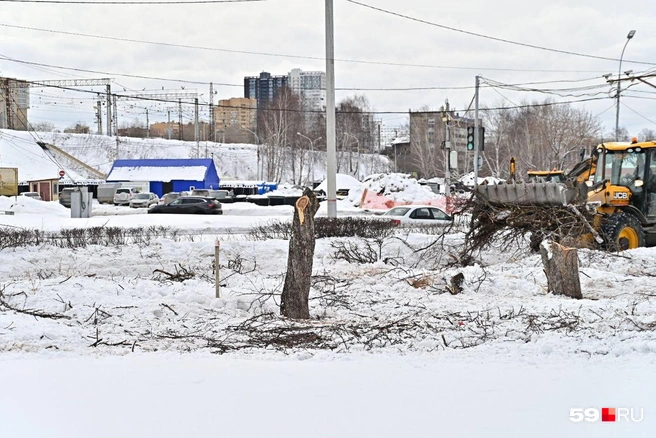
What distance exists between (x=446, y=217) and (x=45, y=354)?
18.0 m

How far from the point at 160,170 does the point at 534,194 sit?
53.9m

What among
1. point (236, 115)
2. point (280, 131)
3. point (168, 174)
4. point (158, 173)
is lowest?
point (168, 174)

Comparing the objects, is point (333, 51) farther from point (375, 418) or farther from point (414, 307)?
point (375, 418)

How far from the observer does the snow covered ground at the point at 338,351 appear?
504 centimetres

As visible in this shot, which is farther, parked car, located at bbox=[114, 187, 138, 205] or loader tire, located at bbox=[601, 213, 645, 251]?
parked car, located at bbox=[114, 187, 138, 205]

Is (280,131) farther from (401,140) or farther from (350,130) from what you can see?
(401,140)

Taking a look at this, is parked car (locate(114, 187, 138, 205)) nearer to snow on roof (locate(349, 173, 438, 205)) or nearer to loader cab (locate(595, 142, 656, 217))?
snow on roof (locate(349, 173, 438, 205))

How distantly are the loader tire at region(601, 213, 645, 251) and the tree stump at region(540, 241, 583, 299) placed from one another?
20.2 feet

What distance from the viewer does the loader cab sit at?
54.4ft

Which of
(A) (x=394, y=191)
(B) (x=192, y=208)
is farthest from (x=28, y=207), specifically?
→ (A) (x=394, y=191)

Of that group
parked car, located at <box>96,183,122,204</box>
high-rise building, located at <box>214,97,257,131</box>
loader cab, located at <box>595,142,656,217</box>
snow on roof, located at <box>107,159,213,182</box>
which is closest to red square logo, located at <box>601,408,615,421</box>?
loader cab, located at <box>595,142,656,217</box>

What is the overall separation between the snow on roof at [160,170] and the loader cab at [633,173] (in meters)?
47.6

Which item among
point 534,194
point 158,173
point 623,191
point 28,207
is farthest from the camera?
point 158,173

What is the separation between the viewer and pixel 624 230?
15.7m
